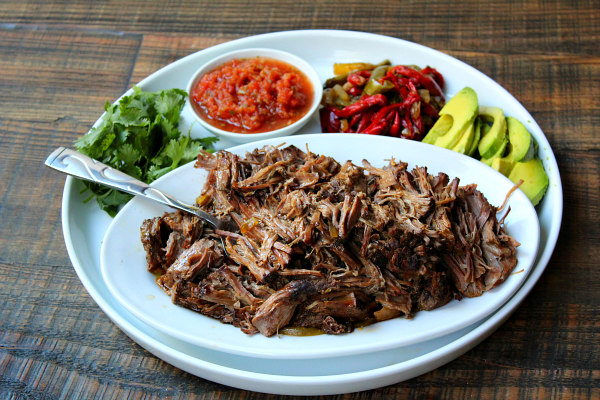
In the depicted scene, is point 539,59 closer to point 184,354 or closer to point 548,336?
point 548,336

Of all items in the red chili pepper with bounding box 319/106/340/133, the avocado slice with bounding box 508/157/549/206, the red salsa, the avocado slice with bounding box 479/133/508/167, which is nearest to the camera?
the avocado slice with bounding box 508/157/549/206

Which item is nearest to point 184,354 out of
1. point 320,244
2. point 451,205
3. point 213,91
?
point 320,244

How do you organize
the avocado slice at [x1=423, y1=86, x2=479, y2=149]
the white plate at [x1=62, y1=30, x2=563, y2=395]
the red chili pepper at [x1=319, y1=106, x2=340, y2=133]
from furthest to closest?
the red chili pepper at [x1=319, y1=106, x2=340, y2=133] → the avocado slice at [x1=423, y1=86, x2=479, y2=149] → the white plate at [x1=62, y1=30, x2=563, y2=395]

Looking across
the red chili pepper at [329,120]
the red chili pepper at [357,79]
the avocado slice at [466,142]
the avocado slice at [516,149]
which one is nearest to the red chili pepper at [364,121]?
the red chili pepper at [329,120]

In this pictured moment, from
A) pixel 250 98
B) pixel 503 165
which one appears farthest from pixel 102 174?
pixel 503 165

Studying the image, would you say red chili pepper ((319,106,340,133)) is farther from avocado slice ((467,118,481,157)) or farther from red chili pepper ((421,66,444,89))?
avocado slice ((467,118,481,157))

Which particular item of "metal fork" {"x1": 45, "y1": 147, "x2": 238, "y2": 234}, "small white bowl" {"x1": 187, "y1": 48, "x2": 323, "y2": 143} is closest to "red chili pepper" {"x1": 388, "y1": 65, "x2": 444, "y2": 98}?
"small white bowl" {"x1": 187, "y1": 48, "x2": 323, "y2": 143}

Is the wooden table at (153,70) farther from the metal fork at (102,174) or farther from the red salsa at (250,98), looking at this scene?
the red salsa at (250,98)
